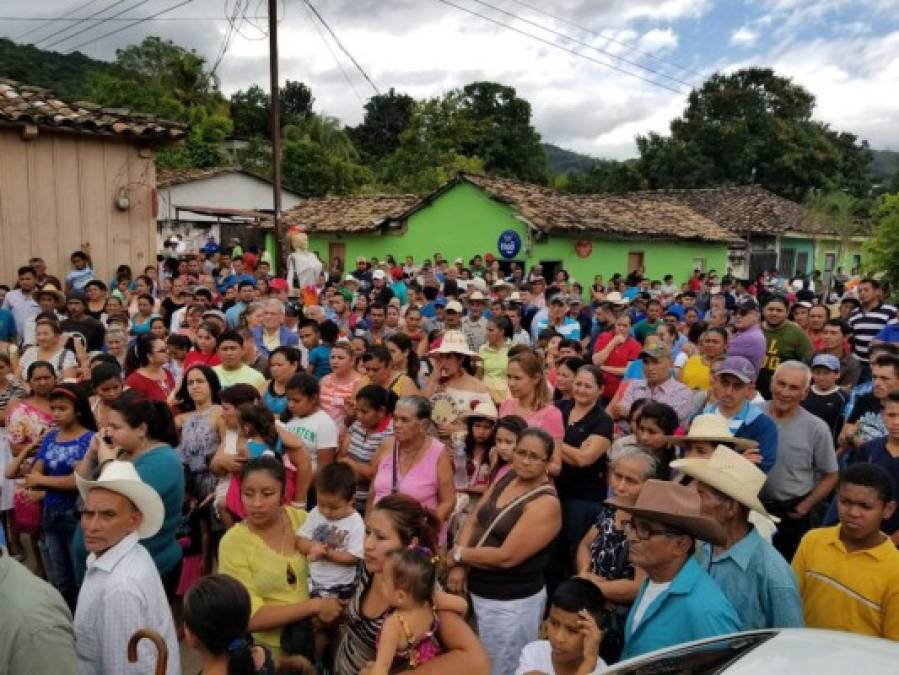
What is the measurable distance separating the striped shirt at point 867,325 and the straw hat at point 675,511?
6.77 metres

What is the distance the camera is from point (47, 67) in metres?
48.2

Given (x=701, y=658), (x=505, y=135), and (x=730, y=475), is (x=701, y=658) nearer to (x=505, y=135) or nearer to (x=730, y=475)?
(x=730, y=475)

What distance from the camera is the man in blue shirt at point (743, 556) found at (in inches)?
118

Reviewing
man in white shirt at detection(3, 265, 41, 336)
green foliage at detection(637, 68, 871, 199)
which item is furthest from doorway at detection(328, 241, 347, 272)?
green foliage at detection(637, 68, 871, 199)

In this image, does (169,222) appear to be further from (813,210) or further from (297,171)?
(813,210)

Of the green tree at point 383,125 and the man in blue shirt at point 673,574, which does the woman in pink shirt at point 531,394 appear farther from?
the green tree at point 383,125

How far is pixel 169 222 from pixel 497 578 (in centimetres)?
2718

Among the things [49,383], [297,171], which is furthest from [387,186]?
[49,383]

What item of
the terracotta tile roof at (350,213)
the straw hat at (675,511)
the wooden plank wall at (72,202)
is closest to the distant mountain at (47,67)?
the terracotta tile roof at (350,213)

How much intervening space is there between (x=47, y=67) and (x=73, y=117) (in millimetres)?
45285

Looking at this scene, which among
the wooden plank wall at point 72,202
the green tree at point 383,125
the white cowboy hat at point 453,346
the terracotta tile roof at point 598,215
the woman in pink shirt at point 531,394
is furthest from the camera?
the green tree at point 383,125

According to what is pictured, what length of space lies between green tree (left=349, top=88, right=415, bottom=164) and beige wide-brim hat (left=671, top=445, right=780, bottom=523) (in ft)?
209

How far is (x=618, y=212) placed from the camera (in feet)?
81.1

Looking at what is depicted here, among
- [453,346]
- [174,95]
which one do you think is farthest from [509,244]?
[174,95]
